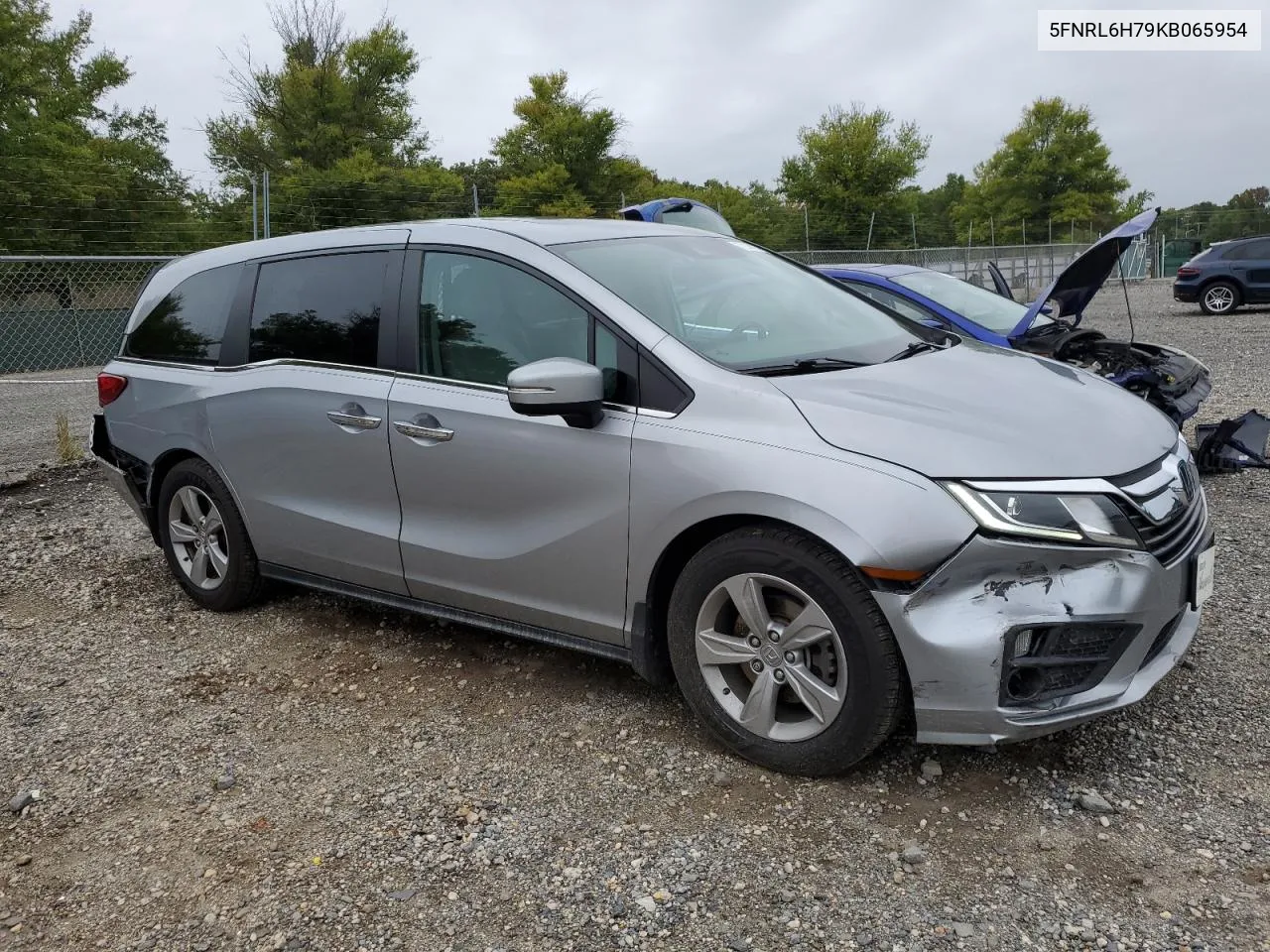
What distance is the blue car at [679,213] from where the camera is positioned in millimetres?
6664

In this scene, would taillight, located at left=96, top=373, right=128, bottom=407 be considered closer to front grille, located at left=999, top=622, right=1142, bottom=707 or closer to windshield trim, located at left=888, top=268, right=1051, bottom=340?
front grille, located at left=999, top=622, right=1142, bottom=707

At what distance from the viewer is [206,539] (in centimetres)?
459

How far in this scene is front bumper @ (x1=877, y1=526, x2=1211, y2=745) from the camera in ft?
8.52

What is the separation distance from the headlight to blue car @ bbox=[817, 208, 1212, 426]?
3109mm

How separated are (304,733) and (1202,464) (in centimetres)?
550

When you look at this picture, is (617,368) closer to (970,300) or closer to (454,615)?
(454,615)

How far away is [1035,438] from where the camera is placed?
2783 mm

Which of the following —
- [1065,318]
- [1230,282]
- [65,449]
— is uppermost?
[1230,282]

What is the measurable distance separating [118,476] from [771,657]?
352cm

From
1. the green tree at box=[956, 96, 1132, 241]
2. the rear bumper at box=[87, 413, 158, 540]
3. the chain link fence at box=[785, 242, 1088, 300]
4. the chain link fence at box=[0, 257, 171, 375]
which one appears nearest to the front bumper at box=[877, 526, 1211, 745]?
the rear bumper at box=[87, 413, 158, 540]

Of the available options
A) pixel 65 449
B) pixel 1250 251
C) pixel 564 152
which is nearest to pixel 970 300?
pixel 65 449

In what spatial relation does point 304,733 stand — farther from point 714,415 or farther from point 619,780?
point 714,415

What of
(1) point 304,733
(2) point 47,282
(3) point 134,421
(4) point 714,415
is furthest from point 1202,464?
(2) point 47,282

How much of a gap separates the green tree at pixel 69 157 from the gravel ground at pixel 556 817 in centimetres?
1736
